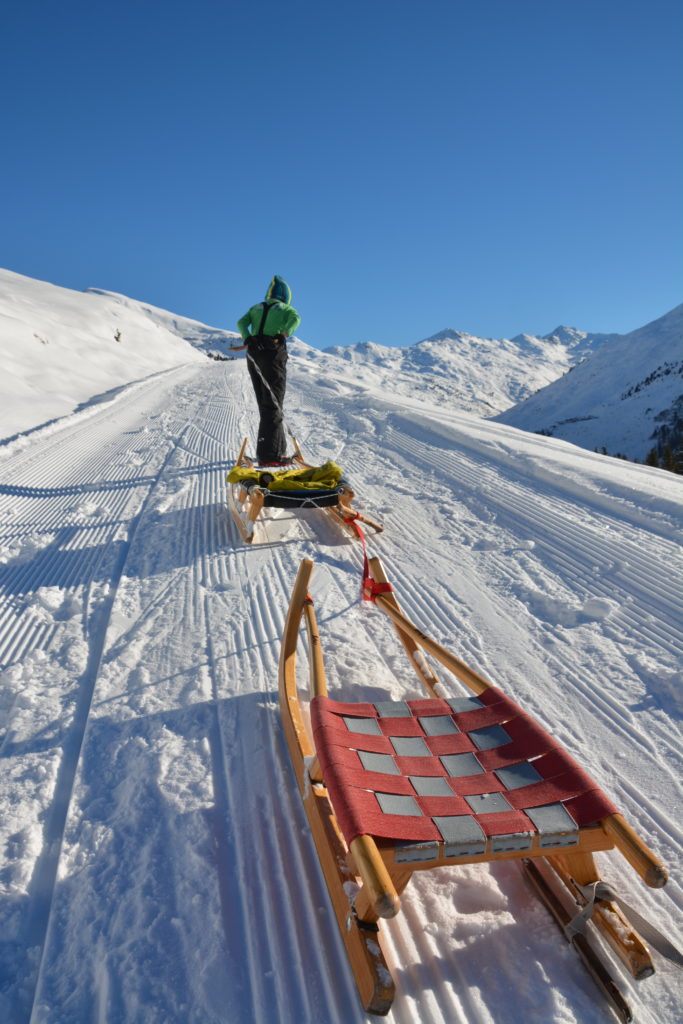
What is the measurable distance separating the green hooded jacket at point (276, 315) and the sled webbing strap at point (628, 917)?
655cm

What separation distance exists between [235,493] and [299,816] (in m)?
4.04

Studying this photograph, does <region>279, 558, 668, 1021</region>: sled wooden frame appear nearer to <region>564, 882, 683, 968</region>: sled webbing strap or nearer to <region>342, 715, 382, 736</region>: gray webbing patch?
<region>564, 882, 683, 968</region>: sled webbing strap

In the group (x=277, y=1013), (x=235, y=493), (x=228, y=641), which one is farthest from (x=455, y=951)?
(x=235, y=493)

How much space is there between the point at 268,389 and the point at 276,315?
36.3 inches

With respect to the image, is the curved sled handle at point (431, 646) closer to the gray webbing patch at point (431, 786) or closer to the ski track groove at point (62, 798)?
the gray webbing patch at point (431, 786)

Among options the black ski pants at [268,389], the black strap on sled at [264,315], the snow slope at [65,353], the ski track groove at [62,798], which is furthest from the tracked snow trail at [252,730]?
the snow slope at [65,353]

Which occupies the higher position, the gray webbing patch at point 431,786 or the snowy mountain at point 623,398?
the snowy mountain at point 623,398

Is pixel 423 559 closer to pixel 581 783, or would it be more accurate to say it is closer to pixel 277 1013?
pixel 581 783

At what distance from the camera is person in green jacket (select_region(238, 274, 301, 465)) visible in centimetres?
695

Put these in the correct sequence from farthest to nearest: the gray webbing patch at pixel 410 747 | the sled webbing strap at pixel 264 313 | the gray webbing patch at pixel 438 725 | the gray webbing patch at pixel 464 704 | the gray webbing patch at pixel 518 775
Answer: the sled webbing strap at pixel 264 313 → the gray webbing patch at pixel 464 704 → the gray webbing patch at pixel 438 725 → the gray webbing patch at pixel 410 747 → the gray webbing patch at pixel 518 775

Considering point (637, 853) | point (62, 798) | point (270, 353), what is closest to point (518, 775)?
point (637, 853)

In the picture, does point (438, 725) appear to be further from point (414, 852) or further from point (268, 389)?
point (268, 389)

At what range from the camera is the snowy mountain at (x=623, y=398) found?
6744cm

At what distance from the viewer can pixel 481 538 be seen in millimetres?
4895
